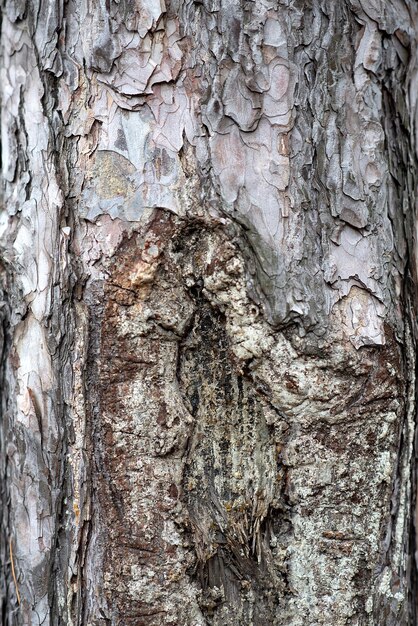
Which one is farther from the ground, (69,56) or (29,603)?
(69,56)

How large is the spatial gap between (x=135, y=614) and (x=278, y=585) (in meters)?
0.32

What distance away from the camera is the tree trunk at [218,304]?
50.0 inches

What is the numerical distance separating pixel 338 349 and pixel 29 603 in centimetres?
93

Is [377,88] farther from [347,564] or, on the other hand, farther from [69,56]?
[347,564]

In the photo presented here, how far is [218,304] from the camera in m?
1.29

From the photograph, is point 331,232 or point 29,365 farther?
point 29,365

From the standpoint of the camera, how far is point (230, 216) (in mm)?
1263

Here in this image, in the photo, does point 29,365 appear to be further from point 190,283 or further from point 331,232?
point 331,232

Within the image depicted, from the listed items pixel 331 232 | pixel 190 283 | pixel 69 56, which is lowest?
pixel 190 283

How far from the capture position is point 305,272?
50.6 inches

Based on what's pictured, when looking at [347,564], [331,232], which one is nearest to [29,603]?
[347,564]

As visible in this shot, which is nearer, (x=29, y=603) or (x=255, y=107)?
(x=255, y=107)

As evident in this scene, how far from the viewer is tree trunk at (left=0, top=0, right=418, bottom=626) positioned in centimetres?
127

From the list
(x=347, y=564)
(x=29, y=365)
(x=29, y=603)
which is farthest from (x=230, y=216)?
(x=29, y=603)
